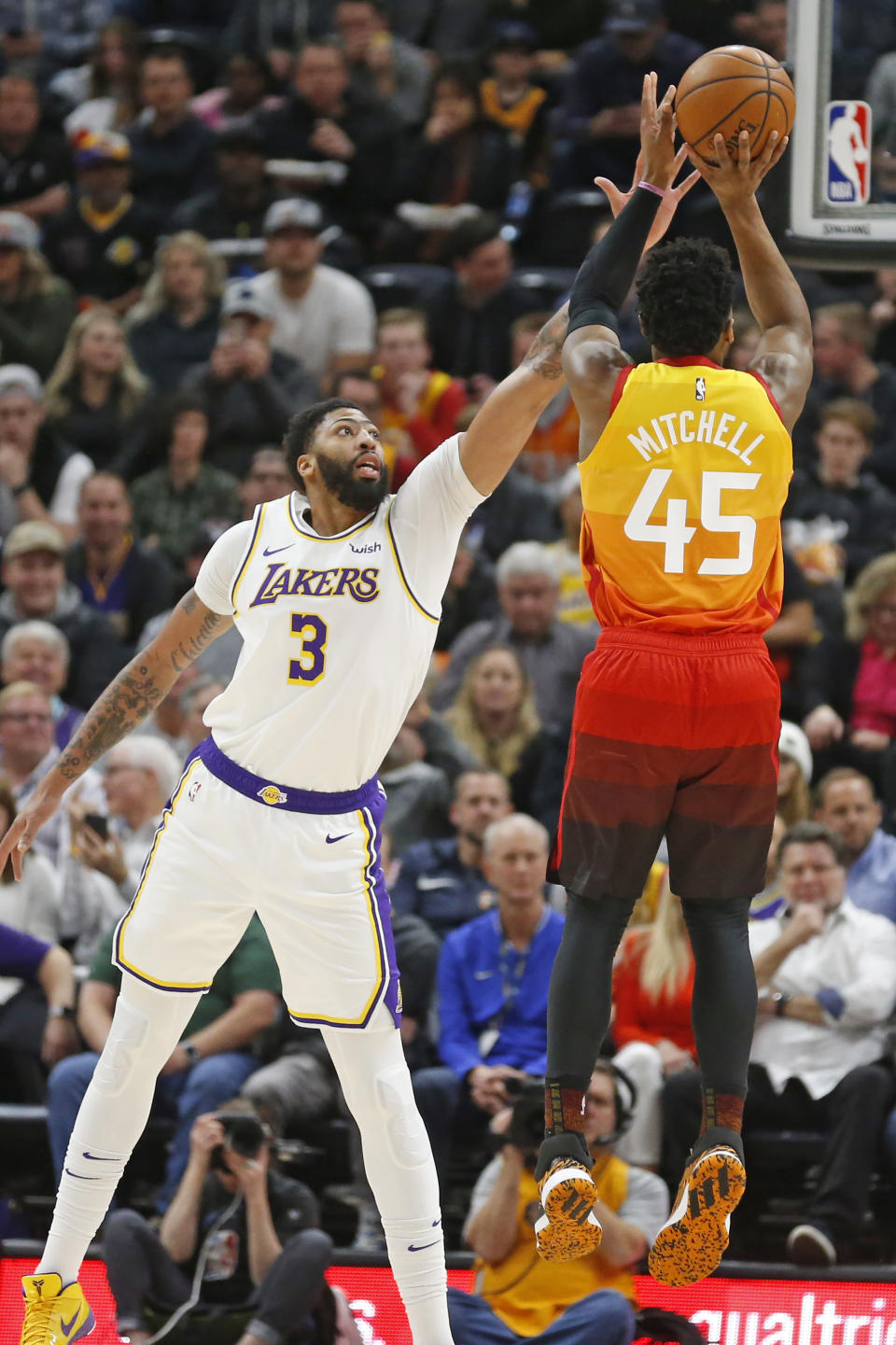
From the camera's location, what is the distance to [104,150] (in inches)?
557

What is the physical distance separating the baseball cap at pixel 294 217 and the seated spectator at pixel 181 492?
59.4 inches

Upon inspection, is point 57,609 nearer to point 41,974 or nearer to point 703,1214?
point 41,974

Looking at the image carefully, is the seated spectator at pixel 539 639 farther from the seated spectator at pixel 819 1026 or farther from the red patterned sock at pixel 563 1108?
the red patterned sock at pixel 563 1108

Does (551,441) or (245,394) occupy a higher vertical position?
(245,394)

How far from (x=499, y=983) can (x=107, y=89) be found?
383 inches

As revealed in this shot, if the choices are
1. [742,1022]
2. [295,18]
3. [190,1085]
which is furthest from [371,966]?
[295,18]

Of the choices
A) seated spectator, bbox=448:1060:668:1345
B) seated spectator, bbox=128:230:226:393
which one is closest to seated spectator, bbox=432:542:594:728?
seated spectator, bbox=448:1060:668:1345

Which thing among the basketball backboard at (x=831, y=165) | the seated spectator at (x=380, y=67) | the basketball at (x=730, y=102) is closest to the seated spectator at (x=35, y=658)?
the basketball backboard at (x=831, y=165)

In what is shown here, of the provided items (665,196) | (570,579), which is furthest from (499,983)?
(665,196)

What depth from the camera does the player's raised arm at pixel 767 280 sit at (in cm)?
565

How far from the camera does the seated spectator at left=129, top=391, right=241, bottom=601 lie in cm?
1164

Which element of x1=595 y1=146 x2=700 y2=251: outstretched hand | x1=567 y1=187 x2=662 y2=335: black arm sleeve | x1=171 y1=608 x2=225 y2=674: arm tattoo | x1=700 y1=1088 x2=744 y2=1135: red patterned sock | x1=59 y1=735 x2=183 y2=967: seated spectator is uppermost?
x1=595 y1=146 x2=700 y2=251: outstretched hand

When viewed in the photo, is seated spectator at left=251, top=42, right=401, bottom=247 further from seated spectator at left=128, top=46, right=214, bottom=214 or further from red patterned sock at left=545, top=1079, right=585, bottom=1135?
red patterned sock at left=545, top=1079, right=585, bottom=1135

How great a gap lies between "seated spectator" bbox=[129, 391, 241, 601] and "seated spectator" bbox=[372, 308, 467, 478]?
115cm
